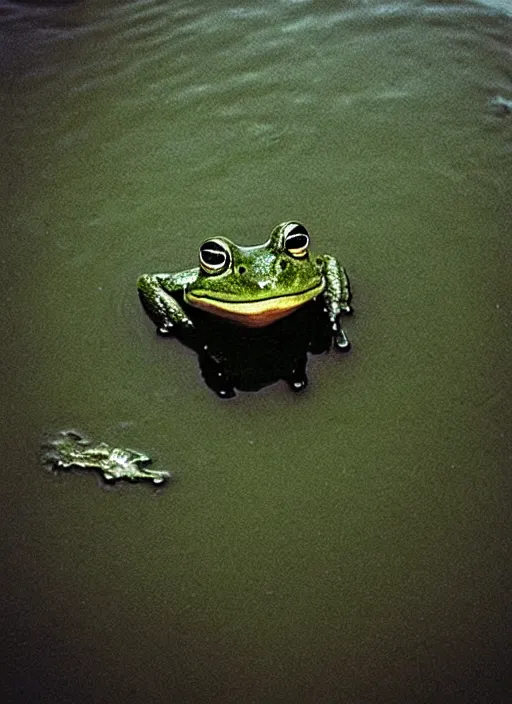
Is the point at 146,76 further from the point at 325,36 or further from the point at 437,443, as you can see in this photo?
the point at 437,443

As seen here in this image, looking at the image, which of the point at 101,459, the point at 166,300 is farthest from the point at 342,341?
the point at 101,459

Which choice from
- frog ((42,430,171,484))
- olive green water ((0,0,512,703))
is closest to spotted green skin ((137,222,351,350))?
olive green water ((0,0,512,703))

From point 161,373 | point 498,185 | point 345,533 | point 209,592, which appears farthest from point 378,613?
point 498,185

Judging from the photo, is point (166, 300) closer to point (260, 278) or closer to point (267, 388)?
point (260, 278)

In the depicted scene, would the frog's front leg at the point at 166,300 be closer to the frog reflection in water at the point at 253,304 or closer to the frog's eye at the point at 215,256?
the frog reflection in water at the point at 253,304

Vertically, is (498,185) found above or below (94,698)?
above

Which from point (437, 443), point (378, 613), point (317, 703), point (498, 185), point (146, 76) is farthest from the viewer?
point (146, 76)

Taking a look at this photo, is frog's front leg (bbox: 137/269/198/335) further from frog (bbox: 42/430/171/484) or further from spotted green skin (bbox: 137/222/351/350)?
frog (bbox: 42/430/171/484)
